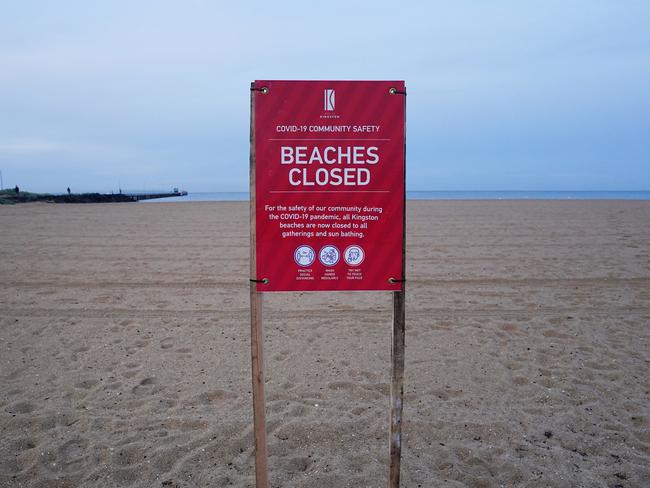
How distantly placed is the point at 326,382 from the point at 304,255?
7.76 feet

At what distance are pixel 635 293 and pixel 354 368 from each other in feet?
18.0

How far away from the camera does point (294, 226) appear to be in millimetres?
2480

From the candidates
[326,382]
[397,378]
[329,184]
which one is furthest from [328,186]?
[326,382]

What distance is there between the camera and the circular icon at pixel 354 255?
2477mm

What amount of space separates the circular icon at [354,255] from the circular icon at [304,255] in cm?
18

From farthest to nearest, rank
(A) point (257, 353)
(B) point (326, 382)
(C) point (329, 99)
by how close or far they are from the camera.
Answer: (B) point (326, 382)
(A) point (257, 353)
(C) point (329, 99)

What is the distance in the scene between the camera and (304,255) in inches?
97.9

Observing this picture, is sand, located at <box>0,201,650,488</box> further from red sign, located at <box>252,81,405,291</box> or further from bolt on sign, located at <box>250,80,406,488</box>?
red sign, located at <box>252,81,405,291</box>

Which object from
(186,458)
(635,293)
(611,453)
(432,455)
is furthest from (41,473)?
(635,293)

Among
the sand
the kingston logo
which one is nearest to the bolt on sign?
the kingston logo

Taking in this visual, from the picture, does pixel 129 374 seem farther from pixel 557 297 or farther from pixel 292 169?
pixel 557 297

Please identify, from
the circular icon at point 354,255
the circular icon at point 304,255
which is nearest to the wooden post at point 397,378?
the circular icon at point 354,255

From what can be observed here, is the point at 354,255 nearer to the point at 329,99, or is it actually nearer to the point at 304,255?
the point at 304,255

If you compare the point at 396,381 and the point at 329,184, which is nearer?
the point at 329,184
